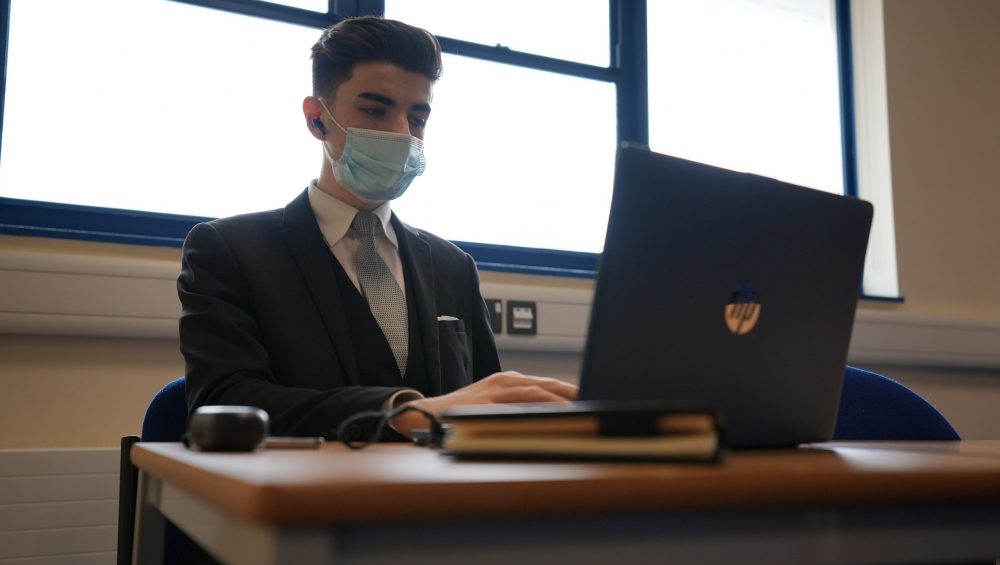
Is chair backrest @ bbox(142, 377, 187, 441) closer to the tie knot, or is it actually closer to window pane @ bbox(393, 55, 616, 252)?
the tie knot

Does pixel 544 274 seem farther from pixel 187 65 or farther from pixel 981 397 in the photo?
pixel 981 397

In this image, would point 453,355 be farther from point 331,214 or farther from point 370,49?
point 370,49

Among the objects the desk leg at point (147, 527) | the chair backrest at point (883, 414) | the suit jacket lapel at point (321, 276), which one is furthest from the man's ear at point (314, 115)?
the chair backrest at point (883, 414)

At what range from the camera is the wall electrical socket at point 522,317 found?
2592mm

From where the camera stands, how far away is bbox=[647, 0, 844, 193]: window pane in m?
3.29

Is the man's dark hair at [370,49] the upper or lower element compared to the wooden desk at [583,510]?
upper

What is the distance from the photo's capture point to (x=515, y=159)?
2961mm

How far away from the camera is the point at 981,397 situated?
135 inches

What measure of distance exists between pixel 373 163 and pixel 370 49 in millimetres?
237

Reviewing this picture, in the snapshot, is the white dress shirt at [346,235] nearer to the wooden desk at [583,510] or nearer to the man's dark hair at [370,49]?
the man's dark hair at [370,49]

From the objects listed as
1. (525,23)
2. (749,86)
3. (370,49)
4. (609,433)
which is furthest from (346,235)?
(749,86)

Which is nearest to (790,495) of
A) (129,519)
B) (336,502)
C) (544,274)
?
(336,502)

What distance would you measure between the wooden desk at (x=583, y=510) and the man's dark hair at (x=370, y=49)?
126 centimetres

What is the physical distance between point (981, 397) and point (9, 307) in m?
3.26
